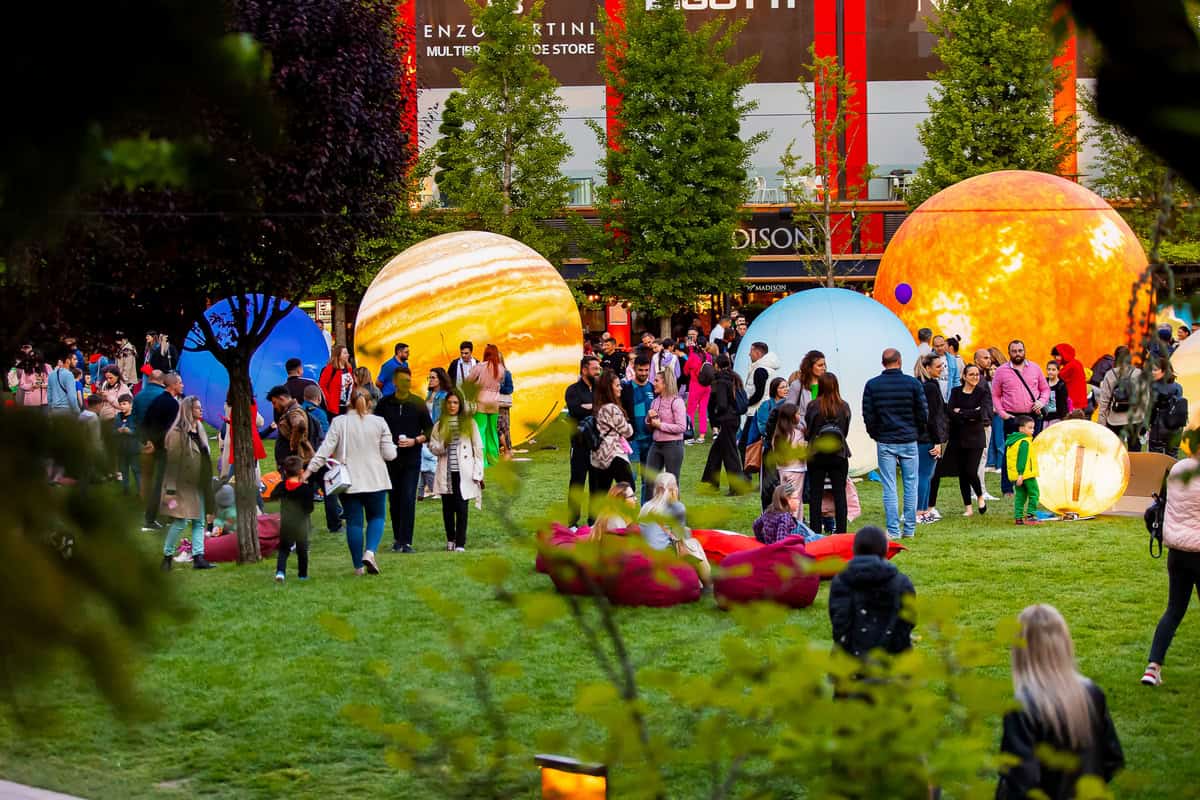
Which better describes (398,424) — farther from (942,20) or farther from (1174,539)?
(942,20)

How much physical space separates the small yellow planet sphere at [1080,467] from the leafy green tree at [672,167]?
78.9 feet

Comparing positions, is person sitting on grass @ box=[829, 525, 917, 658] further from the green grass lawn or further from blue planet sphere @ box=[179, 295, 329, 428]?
blue planet sphere @ box=[179, 295, 329, 428]

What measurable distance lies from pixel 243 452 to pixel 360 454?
59.5 inches

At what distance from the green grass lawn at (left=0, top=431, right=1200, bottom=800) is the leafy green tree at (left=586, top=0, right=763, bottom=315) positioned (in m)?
24.7

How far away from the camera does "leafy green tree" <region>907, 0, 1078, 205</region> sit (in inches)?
1521

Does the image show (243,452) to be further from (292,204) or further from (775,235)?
(775,235)

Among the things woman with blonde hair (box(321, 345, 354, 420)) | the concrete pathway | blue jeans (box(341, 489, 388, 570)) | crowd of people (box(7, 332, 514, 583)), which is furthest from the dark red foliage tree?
woman with blonde hair (box(321, 345, 354, 420))

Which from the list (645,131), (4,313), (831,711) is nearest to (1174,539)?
(831,711)

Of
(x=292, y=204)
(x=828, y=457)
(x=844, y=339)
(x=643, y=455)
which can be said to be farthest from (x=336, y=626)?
(x=844, y=339)

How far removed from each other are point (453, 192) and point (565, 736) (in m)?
37.2

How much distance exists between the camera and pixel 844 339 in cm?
1822

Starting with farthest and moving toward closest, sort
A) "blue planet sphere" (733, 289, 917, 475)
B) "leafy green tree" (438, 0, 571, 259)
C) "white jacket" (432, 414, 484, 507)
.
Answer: "leafy green tree" (438, 0, 571, 259) → "blue planet sphere" (733, 289, 917, 475) → "white jacket" (432, 414, 484, 507)

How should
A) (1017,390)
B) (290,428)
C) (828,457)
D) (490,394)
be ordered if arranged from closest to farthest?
(828,457)
(290,428)
(1017,390)
(490,394)

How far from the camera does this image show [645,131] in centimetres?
3931
